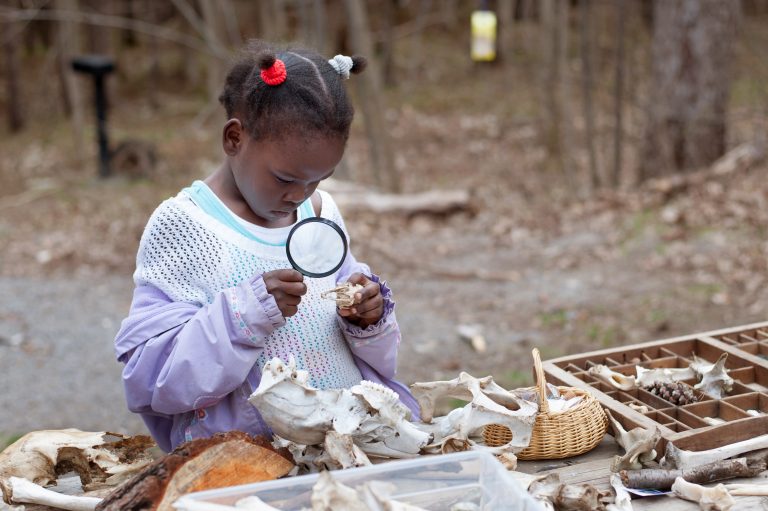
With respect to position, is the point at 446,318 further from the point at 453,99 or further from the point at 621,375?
the point at 453,99

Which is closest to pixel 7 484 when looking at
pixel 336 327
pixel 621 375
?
pixel 336 327

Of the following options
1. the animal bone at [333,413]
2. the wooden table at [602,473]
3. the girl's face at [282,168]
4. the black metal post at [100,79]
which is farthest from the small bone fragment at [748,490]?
the black metal post at [100,79]

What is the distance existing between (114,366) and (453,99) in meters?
13.8

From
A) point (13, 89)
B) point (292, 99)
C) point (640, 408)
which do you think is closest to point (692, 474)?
point (640, 408)

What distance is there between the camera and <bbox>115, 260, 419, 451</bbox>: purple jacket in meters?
2.20

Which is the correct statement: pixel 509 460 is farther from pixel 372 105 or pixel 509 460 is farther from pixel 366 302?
pixel 372 105

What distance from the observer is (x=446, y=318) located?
23.7 feet

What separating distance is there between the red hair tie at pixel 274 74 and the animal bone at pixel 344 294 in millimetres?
559

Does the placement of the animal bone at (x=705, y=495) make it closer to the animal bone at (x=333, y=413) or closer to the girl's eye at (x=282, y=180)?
the animal bone at (x=333, y=413)

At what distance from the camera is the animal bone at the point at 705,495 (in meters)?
2.00

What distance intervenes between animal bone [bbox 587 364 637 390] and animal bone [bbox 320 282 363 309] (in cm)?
79

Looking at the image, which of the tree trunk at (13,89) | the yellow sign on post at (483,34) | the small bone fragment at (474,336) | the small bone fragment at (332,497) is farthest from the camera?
the tree trunk at (13,89)

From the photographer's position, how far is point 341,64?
2.47m

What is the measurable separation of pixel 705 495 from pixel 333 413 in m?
0.88
